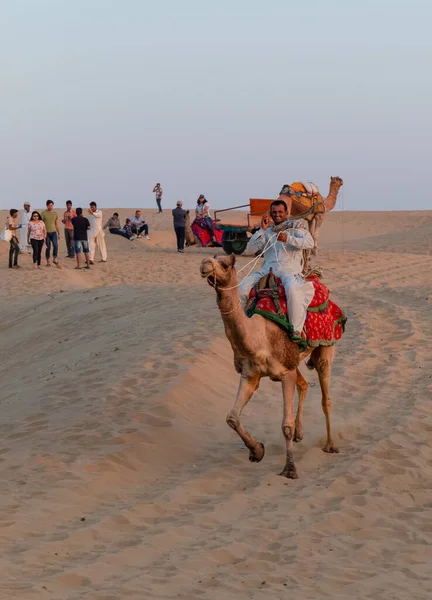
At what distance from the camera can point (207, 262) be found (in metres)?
7.64

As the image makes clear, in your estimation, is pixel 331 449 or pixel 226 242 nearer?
pixel 331 449

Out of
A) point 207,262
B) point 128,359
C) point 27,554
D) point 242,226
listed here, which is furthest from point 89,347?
point 242,226

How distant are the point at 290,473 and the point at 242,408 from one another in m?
0.80

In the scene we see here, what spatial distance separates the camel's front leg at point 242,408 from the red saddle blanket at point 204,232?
19.8 m

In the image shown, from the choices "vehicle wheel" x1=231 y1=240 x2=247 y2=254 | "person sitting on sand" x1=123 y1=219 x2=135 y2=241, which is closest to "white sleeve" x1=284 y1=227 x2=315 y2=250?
"vehicle wheel" x1=231 y1=240 x2=247 y2=254

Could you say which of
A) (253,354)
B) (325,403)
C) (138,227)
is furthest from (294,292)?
(138,227)

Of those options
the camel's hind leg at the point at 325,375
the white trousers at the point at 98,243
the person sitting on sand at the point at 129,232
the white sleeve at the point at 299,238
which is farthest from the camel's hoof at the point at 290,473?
the person sitting on sand at the point at 129,232

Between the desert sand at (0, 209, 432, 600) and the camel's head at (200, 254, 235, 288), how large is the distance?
75.4 inches

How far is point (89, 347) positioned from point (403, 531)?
8.65 m

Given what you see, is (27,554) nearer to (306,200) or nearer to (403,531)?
(403,531)

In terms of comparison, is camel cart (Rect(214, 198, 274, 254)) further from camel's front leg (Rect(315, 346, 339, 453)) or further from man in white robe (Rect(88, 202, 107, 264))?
camel's front leg (Rect(315, 346, 339, 453))

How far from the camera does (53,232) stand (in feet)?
85.1

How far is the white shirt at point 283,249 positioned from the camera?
9.26 metres

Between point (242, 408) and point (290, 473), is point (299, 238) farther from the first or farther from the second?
point (290, 473)
